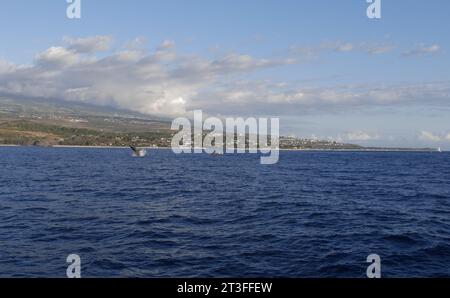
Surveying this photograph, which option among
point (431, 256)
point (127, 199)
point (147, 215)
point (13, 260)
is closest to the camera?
point (13, 260)

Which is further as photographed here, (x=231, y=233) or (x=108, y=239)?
(x=231, y=233)

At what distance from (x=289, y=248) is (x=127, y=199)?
33805 mm

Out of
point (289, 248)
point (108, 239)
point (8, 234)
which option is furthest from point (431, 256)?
point (8, 234)

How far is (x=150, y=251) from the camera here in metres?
30.7

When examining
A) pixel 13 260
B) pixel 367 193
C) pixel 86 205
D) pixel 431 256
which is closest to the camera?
pixel 13 260
